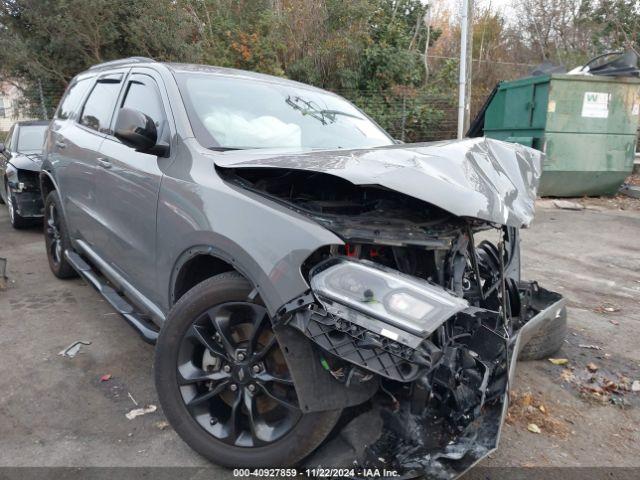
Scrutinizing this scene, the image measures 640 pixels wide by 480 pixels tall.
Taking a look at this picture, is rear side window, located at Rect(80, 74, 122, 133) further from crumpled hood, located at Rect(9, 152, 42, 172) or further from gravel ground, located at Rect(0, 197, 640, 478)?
crumpled hood, located at Rect(9, 152, 42, 172)

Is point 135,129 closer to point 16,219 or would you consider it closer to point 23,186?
point 23,186

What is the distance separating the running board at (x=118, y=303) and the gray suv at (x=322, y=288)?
0.9 inches

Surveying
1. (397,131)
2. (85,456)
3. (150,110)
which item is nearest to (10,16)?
(397,131)

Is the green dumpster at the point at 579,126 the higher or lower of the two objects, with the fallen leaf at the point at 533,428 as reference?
higher

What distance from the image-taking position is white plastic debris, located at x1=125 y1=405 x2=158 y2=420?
2852 millimetres

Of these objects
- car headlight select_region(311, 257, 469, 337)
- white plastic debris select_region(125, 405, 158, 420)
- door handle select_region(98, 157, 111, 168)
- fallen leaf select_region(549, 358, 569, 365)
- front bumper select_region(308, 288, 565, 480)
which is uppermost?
door handle select_region(98, 157, 111, 168)

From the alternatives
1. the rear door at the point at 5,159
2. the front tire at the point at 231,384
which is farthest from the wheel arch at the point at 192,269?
the rear door at the point at 5,159

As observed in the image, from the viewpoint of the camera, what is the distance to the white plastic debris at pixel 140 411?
285 centimetres

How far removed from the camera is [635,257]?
619 cm

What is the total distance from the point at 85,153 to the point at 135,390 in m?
1.91

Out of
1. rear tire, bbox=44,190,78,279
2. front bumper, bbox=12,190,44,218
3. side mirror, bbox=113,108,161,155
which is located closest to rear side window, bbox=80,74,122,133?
rear tire, bbox=44,190,78,279

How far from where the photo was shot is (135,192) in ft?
9.84

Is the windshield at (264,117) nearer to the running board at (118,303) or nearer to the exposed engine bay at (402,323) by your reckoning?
the exposed engine bay at (402,323)

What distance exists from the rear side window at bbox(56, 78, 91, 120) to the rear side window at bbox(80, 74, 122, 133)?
34 cm
